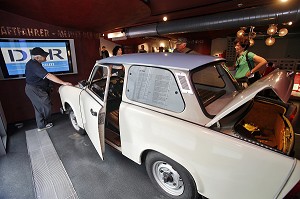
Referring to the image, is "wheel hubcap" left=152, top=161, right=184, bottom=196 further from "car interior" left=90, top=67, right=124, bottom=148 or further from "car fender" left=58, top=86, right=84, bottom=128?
"car fender" left=58, top=86, right=84, bottom=128

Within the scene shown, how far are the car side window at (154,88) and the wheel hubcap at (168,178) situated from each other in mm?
757

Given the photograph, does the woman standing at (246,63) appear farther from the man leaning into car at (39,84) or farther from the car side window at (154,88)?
the man leaning into car at (39,84)

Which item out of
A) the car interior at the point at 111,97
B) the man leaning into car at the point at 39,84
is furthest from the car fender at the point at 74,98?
the car interior at the point at 111,97

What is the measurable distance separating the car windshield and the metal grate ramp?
210 centimetres

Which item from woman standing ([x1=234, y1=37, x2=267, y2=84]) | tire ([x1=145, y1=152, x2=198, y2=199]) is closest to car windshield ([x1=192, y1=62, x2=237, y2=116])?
tire ([x1=145, y1=152, x2=198, y2=199])

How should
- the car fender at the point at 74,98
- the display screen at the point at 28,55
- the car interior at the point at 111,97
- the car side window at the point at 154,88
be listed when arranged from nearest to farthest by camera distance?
the car side window at the point at 154,88 < the car interior at the point at 111,97 < the car fender at the point at 74,98 < the display screen at the point at 28,55

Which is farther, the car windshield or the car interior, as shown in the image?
the car interior

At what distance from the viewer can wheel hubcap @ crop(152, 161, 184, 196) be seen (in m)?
1.87

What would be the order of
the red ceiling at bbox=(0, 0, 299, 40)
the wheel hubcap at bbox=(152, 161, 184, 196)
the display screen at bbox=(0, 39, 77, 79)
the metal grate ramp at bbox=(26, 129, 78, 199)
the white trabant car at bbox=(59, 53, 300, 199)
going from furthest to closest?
the display screen at bbox=(0, 39, 77, 79)
the red ceiling at bbox=(0, 0, 299, 40)
the metal grate ramp at bbox=(26, 129, 78, 199)
the wheel hubcap at bbox=(152, 161, 184, 196)
the white trabant car at bbox=(59, 53, 300, 199)

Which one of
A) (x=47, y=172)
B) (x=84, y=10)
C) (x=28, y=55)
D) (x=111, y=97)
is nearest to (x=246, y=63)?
(x=111, y=97)

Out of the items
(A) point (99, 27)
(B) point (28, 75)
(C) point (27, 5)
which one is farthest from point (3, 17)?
(A) point (99, 27)

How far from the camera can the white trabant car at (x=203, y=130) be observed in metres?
1.19

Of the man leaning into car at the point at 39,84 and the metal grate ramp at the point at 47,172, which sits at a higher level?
the man leaning into car at the point at 39,84

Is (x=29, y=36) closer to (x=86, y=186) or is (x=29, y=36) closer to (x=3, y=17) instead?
(x=3, y=17)
